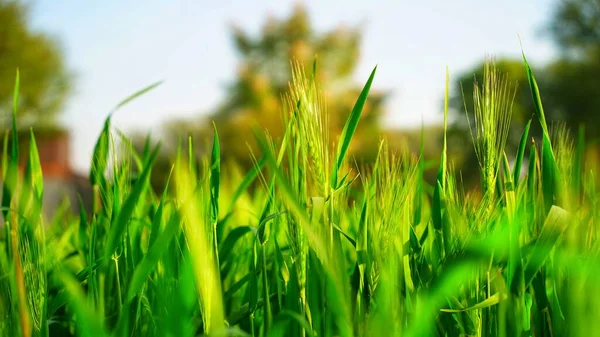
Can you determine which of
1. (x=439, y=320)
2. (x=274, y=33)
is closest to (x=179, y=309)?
(x=439, y=320)

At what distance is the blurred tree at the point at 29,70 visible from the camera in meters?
19.8

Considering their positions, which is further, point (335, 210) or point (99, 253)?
point (99, 253)

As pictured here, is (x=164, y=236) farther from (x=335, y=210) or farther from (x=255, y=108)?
(x=255, y=108)

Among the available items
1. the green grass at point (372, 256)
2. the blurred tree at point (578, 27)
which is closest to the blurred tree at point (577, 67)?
the blurred tree at point (578, 27)

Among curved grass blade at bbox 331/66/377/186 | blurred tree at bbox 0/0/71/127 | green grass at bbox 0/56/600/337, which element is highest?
blurred tree at bbox 0/0/71/127

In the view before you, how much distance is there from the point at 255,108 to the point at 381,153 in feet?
71.6

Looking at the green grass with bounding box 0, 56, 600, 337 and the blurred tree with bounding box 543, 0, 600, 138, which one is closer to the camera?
the green grass with bounding box 0, 56, 600, 337

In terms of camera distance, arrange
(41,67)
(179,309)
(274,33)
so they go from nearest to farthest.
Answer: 1. (179,309)
2. (41,67)
3. (274,33)

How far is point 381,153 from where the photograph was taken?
0.82m

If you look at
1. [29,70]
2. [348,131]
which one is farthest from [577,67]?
[348,131]

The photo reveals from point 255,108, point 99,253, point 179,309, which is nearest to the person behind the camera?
point 179,309

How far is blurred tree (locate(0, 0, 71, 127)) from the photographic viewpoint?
781 inches

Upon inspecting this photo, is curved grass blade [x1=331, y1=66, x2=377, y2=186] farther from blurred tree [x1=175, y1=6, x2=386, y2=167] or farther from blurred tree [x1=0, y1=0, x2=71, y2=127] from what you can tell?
blurred tree [x1=175, y1=6, x2=386, y2=167]

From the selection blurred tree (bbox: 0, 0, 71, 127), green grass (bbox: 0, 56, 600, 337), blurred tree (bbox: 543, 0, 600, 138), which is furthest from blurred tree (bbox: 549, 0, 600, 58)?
green grass (bbox: 0, 56, 600, 337)
